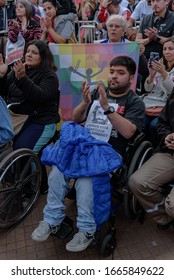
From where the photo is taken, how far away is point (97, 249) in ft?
7.85

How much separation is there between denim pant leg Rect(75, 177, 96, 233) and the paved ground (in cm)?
32

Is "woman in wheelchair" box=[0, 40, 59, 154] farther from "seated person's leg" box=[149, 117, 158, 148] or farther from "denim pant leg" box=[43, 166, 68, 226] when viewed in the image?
"seated person's leg" box=[149, 117, 158, 148]

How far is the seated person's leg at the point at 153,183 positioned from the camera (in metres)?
2.33

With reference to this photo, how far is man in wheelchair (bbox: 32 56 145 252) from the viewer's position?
2158mm

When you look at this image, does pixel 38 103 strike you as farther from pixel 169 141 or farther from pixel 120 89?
pixel 169 141

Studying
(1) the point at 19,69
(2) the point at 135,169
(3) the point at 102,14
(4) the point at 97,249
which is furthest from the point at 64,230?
(3) the point at 102,14

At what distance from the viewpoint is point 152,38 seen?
3596 millimetres

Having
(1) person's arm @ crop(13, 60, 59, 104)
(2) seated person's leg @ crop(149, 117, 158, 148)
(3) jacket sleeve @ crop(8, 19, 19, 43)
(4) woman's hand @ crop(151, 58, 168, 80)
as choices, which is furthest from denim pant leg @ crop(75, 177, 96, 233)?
(3) jacket sleeve @ crop(8, 19, 19, 43)

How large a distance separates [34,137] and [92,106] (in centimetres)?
61

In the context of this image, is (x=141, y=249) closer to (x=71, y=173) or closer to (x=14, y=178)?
(x=71, y=173)

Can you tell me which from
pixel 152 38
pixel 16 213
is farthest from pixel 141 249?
pixel 152 38

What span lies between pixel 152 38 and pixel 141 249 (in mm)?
2364

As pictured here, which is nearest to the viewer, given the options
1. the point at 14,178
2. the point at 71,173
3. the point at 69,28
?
the point at 71,173

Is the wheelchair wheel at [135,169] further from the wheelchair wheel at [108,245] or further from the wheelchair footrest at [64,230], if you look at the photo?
the wheelchair footrest at [64,230]
